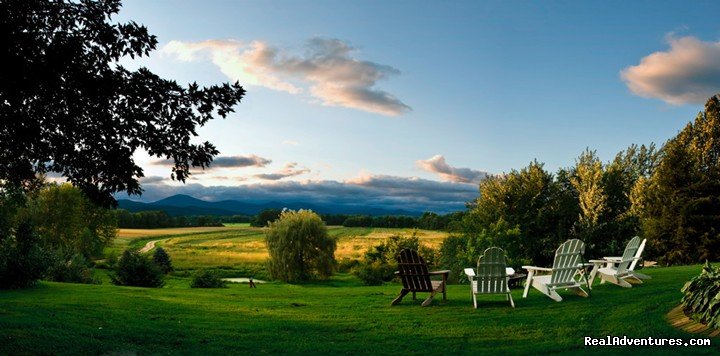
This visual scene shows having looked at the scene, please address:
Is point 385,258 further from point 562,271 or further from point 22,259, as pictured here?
point 562,271

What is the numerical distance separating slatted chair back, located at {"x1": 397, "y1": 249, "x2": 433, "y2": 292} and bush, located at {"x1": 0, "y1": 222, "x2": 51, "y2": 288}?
12.8m

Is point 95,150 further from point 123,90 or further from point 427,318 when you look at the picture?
point 427,318

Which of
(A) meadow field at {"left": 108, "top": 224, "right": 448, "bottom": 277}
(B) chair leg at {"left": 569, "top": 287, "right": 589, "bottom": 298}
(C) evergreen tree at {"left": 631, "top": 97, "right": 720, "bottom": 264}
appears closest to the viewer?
(B) chair leg at {"left": 569, "top": 287, "right": 589, "bottom": 298}

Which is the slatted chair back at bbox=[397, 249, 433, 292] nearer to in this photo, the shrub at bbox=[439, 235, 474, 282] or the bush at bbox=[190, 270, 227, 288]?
the bush at bbox=[190, 270, 227, 288]

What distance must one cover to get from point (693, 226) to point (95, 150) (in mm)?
29073

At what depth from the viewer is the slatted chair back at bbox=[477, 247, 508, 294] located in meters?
11.6

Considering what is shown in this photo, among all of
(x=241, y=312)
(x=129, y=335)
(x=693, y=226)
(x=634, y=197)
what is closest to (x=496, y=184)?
(x=634, y=197)

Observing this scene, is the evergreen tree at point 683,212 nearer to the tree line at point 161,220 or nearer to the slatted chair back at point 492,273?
the slatted chair back at point 492,273

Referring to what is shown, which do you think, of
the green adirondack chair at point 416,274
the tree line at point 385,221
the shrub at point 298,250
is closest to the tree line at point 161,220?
the tree line at point 385,221

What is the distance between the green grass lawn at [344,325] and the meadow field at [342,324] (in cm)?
2

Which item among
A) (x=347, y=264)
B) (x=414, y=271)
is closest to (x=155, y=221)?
(x=347, y=264)

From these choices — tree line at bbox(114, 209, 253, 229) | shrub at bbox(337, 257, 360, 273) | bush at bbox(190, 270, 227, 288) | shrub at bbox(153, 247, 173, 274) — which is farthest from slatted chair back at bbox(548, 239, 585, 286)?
tree line at bbox(114, 209, 253, 229)

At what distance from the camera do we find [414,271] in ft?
41.1

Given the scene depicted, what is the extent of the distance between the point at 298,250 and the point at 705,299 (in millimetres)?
35350
